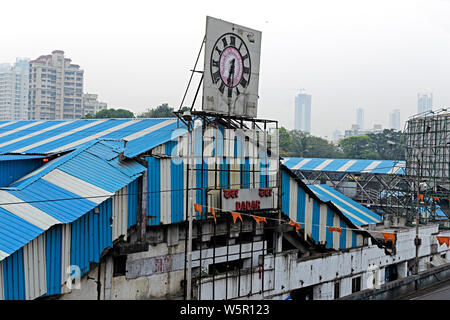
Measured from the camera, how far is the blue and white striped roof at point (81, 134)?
77.8 feet

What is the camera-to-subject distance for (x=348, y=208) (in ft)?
135

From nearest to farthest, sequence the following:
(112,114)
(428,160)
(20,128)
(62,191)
→ (62,191), (20,128), (428,160), (112,114)

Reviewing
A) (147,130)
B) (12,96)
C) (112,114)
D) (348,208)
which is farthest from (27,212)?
(12,96)

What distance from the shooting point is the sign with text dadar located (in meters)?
24.4

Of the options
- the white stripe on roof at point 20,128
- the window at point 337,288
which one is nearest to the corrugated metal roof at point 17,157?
the white stripe on roof at point 20,128

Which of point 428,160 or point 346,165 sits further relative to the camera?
point 346,165

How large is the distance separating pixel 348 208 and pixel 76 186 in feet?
93.5

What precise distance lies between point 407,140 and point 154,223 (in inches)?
1296

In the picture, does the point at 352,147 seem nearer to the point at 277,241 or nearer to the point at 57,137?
the point at 277,241

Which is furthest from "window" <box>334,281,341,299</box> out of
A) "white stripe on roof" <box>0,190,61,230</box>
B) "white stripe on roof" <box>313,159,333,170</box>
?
"white stripe on roof" <box>313,159,333,170</box>

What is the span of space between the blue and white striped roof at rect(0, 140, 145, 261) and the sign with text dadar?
18.1ft

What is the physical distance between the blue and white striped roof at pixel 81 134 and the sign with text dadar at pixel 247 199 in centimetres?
431

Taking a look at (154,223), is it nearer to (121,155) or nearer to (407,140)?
(121,155)
